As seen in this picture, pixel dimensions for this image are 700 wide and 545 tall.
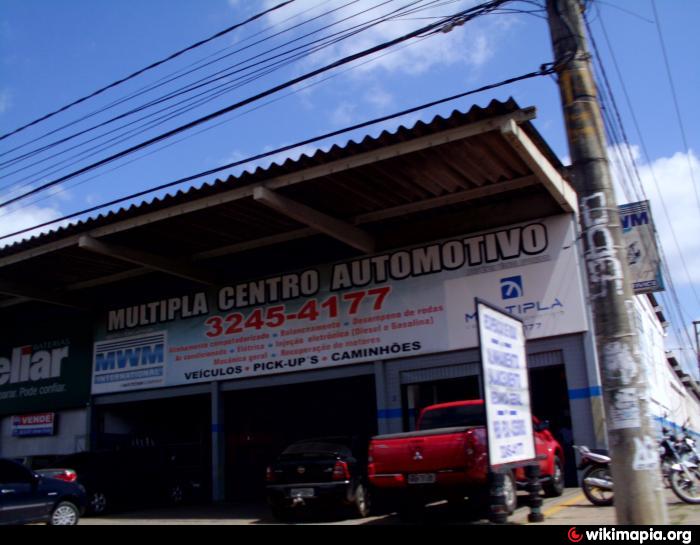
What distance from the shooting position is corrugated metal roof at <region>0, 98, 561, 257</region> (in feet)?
37.9

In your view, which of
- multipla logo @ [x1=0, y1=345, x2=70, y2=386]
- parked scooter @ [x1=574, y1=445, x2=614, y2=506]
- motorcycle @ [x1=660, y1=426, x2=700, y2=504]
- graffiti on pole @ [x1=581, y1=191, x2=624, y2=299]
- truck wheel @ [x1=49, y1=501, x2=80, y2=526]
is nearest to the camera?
graffiti on pole @ [x1=581, y1=191, x2=624, y2=299]

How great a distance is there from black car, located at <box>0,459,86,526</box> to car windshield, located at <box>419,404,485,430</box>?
6.30 metres

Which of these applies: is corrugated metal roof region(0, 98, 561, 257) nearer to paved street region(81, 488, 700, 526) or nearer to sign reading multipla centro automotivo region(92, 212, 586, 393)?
sign reading multipla centro automotivo region(92, 212, 586, 393)

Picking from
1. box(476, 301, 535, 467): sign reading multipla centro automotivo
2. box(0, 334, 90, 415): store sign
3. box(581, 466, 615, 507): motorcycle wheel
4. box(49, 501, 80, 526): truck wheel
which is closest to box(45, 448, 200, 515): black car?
box(49, 501, 80, 526): truck wheel

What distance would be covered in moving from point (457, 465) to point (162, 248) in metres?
9.99

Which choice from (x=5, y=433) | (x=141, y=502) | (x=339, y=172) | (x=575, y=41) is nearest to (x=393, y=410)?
(x=339, y=172)

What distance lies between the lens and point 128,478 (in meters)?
16.5

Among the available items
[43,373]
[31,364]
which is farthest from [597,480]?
A: [31,364]

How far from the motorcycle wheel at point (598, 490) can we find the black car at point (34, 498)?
340 inches

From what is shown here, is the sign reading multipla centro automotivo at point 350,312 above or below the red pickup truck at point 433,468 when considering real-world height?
above

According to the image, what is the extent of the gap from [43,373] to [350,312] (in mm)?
10815

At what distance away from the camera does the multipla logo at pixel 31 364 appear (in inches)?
834

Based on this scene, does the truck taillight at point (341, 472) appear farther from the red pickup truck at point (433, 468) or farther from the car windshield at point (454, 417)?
the car windshield at point (454, 417)

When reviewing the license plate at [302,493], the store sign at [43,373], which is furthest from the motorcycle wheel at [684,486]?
the store sign at [43,373]
